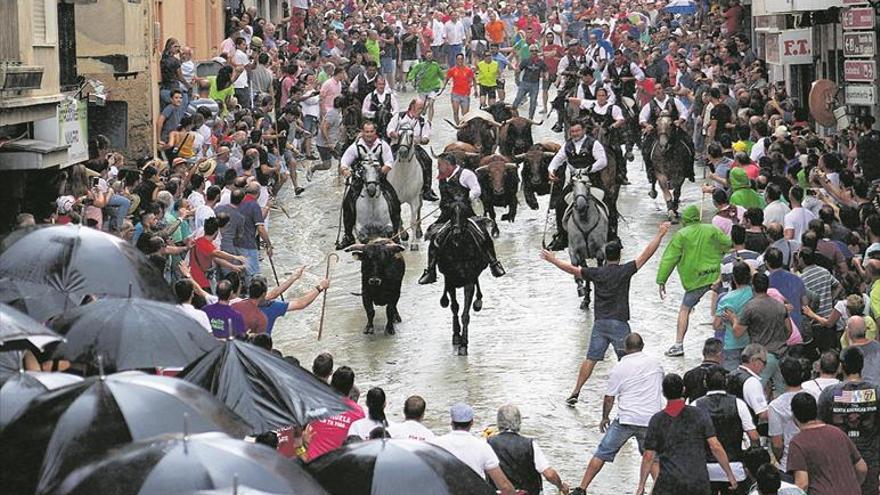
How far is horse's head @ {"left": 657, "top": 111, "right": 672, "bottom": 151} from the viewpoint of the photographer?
27594 mm

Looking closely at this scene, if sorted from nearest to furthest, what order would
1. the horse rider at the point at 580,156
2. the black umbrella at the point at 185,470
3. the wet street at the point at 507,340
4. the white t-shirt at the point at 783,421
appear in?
1. the black umbrella at the point at 185,470
2. the white t-shirt at the point at 783,421
3. the wet street at the point at 507,340
4. the horse rider at the point at 580,156

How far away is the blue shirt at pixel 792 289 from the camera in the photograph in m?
16.6

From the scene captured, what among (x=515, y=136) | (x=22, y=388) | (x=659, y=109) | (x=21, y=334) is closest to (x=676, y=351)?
(x=515, y=136)

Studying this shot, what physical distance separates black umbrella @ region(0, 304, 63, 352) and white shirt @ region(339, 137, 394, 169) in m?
14.2

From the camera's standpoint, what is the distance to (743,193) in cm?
2169

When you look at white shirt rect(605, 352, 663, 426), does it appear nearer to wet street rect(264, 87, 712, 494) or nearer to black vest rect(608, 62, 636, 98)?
wet street rect(264, 87, 712, 494)

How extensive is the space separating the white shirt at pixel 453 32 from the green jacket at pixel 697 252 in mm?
28502

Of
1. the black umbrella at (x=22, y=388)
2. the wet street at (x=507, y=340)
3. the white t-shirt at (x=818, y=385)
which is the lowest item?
the wet street at (x=507, y=340)

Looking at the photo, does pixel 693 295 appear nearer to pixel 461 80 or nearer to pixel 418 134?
pixel 418 134

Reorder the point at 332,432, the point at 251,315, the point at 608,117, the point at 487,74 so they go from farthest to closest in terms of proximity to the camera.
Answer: the point at 487,74
the point at 608,117
the point at 251,315
the point at 332,432

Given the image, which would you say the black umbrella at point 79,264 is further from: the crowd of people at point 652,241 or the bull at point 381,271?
the bull at point 381,271

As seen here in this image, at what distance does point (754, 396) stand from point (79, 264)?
4883mm

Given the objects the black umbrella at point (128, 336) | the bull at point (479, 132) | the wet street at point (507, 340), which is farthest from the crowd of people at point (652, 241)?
the black umbrella at point (128, 336)

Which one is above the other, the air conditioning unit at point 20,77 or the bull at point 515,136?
the air conditioning unit at point 20,77
